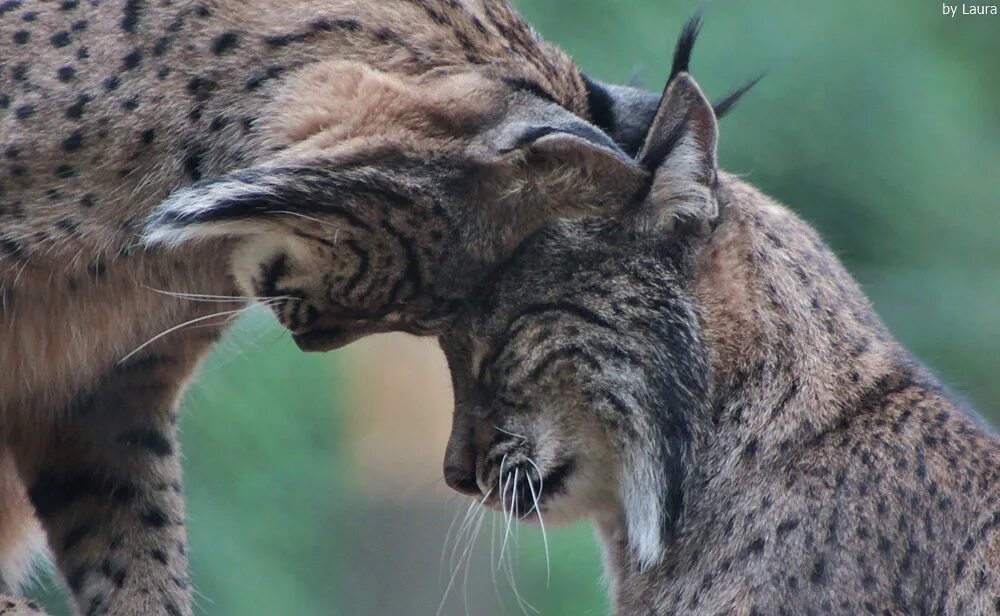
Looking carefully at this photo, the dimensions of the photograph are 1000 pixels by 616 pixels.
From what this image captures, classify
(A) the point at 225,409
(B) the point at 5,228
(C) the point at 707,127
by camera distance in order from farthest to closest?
(A) the point at 225,409 < (B) the point at 5,228 < (C) the point at 707,127

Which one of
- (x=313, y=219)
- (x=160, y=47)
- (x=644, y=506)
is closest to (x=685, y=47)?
(x=313, y=219)

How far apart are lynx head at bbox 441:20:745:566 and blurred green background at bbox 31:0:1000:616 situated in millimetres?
2338

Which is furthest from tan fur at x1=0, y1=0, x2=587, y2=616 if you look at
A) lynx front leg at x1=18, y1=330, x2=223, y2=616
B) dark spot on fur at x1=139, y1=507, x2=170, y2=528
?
dark spot on fur at x1=139, y1=507, x2=170, y2=528

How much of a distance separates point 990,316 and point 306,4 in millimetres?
3759

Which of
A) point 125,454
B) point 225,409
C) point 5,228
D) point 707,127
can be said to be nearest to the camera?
point 707,127

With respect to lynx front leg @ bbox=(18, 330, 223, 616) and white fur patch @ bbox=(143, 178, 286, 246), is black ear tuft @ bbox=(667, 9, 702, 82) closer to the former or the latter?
white fur patch @ bbox=(143, 178, 286, 246)

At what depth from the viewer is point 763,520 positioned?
2770mm

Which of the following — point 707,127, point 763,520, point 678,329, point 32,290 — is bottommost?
point 32,290

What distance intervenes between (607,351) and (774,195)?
3.17 m

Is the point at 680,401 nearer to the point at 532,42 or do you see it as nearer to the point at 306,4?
the point at 532,42

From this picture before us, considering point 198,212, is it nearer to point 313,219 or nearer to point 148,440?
point 313,219

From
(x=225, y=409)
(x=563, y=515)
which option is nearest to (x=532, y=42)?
(x=563, y=515)

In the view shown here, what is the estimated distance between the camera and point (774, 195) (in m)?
5.82

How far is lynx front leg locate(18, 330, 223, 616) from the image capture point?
130 inches
